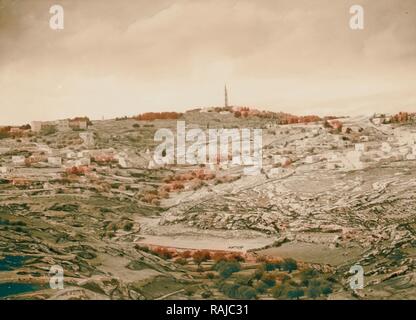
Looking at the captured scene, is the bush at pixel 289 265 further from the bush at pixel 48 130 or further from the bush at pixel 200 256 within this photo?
the bush at pixel 48 130

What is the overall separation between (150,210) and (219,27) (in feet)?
8.08

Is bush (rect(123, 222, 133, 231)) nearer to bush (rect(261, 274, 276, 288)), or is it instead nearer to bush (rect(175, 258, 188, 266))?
bush (rect(175, 258, 188, 266))

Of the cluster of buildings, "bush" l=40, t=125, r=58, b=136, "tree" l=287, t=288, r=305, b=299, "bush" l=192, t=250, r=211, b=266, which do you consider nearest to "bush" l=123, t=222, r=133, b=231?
"bush" l=192, t=250, r=211, b=266

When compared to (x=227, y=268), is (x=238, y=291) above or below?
below

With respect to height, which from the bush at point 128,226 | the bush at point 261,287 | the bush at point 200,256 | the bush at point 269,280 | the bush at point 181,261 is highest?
the bush at point 128,226

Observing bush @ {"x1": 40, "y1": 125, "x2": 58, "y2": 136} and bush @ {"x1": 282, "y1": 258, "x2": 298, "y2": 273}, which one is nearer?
bush @ {"x1": 282, "y1": 258, "x2": 298, "y2": 273}

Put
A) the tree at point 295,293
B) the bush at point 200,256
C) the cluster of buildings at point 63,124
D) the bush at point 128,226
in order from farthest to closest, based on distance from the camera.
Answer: the cluster of buildings at point 63,124
the bush at point 128,226
the bush at point 200,256
the tree at point 295,293

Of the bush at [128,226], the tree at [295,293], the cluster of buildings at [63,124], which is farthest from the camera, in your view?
the cluster of buildings at [63,124]

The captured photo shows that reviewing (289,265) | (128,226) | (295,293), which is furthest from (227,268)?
(128,226)

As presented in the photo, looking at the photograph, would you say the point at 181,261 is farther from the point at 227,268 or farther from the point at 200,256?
the point at 227,268

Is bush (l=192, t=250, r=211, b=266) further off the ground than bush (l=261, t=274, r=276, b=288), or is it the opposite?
bush (l=192, t=250, r=211, b=266)

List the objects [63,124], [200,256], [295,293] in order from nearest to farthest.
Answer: [295,293]
[200,256]
[63,124]

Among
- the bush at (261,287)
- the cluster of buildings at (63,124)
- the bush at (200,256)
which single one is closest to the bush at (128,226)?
the bush at (200,256)

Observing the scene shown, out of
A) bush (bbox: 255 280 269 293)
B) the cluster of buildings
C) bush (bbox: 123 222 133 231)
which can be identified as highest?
the cluster of buildings
